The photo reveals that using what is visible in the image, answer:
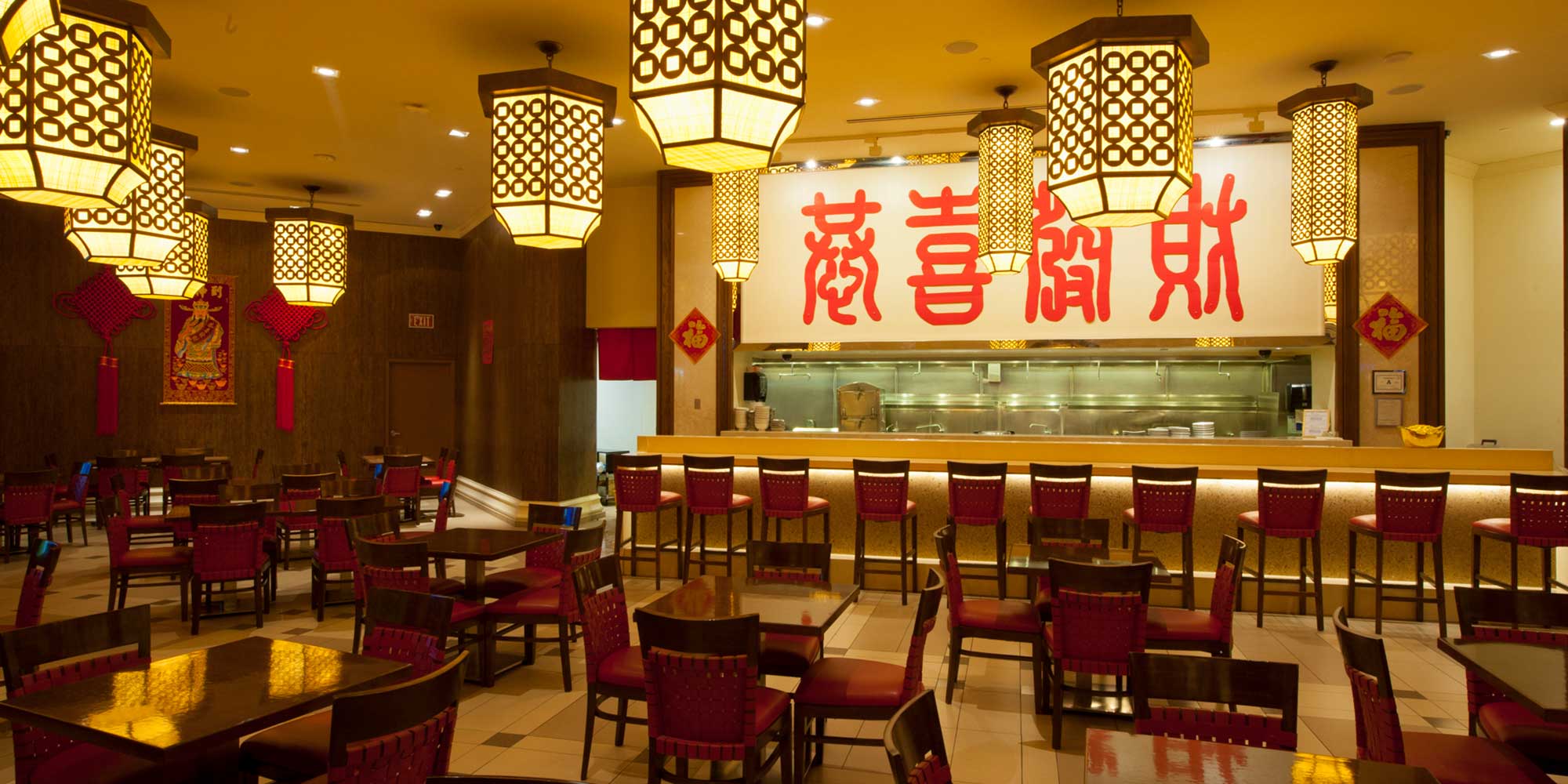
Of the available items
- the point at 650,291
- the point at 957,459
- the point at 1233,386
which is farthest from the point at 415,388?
the point at 1233,386

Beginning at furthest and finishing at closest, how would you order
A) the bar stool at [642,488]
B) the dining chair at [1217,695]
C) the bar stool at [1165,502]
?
the bar stool at [642,488] → the bar stool at [1165,502] → the dining chair at [1217,695]

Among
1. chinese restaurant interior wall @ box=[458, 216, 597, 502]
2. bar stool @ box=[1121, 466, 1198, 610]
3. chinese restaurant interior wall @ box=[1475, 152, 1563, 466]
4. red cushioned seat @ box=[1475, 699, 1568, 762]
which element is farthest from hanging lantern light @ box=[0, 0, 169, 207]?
chinese restaurant interior wall @ box=[1475, 152, 1563, 466]

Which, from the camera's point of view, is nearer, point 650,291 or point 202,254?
point 202,254

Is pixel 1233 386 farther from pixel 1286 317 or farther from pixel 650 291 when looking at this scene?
pixel 650 291

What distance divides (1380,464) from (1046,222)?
141 inches

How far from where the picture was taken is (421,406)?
45.9 feet

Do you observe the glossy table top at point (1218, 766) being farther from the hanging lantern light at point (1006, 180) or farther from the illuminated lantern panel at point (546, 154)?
the hanging lantern light at point (1006, 180)

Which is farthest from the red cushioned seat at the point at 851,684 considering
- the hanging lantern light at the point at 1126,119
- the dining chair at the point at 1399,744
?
the hanging lantern light at the point at 1126,119

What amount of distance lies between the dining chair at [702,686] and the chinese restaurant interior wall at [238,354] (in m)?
11.8

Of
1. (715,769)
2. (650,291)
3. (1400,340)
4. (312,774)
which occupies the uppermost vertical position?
(650,291)

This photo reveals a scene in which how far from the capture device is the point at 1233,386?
9.49m

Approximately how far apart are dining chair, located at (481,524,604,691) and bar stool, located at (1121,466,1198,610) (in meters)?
3.68

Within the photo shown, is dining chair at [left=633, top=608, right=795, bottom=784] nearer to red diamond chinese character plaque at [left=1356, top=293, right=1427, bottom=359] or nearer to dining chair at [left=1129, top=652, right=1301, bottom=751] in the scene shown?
dining chair at [left=1129, top=652, right=1301, bottom=751]

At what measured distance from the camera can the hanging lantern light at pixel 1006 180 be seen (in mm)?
6621
